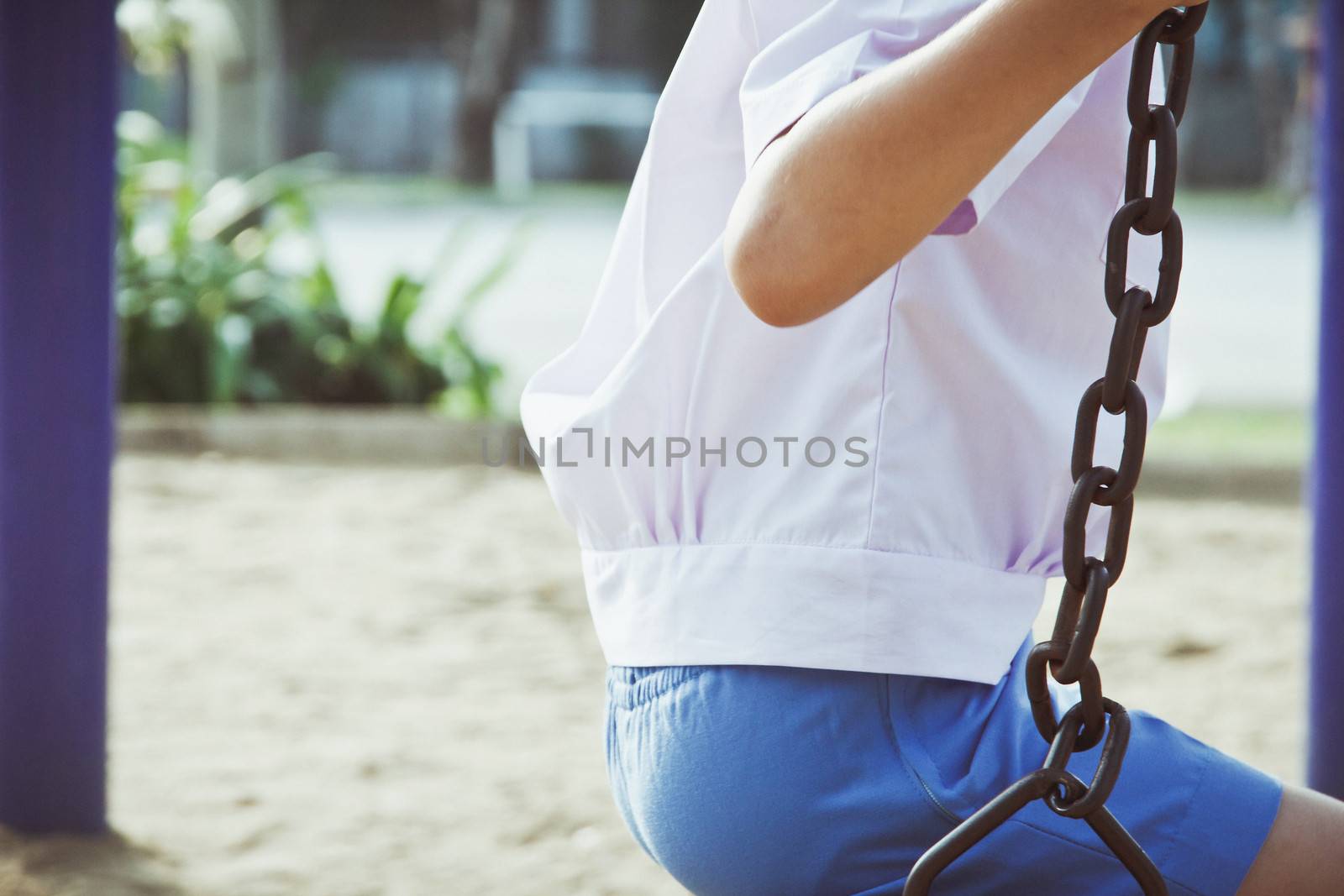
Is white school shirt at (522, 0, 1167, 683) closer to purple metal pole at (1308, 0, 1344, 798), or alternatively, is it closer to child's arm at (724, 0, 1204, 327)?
child's arm at (724, 0, 1204, 327)

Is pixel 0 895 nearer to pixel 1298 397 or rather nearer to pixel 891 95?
pixel 891 95

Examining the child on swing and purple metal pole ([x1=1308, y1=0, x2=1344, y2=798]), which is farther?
purple metal pole ([x1=1308, y1=0, x2=1344, y2=798])

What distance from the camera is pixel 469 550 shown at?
4.11 meters

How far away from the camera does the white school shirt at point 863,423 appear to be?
97cm

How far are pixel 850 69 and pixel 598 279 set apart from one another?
26.9 feet

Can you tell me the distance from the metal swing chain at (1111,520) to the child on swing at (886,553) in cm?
8

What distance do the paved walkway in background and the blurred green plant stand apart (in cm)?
20

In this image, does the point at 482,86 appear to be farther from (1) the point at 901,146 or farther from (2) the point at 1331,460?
(1) the point at 901,146

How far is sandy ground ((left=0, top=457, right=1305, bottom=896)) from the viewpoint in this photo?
217 centimetres

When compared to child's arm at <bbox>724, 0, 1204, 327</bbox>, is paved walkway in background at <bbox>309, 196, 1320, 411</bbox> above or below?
below

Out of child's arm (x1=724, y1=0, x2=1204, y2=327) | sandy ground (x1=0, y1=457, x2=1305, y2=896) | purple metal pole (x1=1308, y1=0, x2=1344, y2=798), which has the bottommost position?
sandy ground (x1=0, y1=457, x2=1305, y2=896)

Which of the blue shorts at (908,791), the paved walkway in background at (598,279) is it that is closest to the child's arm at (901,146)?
the blue shorts at (908,791)

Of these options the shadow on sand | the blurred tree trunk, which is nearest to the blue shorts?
the shadow on sand

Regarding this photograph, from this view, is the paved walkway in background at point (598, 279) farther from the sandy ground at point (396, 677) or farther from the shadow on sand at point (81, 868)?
the shadow on sand at point (81, 868)
